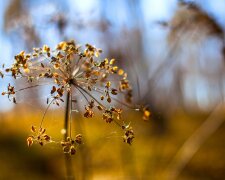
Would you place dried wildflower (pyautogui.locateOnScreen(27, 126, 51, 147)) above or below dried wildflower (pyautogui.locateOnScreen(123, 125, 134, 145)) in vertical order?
above

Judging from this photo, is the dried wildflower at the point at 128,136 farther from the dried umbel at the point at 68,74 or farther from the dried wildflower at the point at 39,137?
the dried wildflower at the point at 39,137

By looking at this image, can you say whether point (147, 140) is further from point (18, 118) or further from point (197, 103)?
point (197, 103)

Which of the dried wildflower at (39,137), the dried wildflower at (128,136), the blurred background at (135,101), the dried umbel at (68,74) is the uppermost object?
the blurred background at (135,101)

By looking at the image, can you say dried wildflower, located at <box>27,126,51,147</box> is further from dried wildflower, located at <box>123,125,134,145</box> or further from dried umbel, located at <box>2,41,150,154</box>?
dried wildflower, located at <box>123,125,134,145</box>

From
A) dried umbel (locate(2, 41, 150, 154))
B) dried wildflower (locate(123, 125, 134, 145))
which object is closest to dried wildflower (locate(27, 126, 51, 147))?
dried umbel (locate(2, 41, 150, 154))

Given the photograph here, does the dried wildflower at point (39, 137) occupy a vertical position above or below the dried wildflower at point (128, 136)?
above

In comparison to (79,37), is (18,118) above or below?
above

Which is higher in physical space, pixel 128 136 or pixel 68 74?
pixel 68 74

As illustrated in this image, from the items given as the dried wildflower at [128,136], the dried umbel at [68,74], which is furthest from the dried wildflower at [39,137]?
the dried wildflower at [128,136]

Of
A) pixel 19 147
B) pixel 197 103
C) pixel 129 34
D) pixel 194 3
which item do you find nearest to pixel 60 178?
pixel 19 147

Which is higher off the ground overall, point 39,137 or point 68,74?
point 68,74

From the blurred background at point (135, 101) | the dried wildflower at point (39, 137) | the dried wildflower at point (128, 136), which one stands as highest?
the blurred background at point (135, 101)
